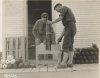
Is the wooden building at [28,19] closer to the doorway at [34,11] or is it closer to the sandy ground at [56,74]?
the doorway at [34,11]

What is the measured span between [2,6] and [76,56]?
4.81 feet

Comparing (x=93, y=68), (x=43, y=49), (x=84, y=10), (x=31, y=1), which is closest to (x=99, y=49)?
(x=93, y=68)

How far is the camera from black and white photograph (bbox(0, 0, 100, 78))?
11.7 ft

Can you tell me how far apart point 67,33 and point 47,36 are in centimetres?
34

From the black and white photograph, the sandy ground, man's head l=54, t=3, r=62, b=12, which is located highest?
man's head l=54, t=3, r=62, b=12

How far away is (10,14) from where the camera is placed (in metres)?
3.58

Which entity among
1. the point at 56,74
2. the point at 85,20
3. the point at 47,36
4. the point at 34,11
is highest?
the point at 34,11

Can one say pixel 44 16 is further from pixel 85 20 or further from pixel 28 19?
pixel 85 20

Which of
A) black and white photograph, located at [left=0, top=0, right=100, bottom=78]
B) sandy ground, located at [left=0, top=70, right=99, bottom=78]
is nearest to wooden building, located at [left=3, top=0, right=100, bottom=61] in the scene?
black and white photograph, located at [left=0, top=0, right=100, bottom=78]

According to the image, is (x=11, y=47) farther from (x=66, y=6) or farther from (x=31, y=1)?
(x=66, y=6)

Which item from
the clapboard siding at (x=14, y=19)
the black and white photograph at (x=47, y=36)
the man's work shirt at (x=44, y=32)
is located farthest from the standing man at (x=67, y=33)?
the clapboard siding at (x=14, y=19)

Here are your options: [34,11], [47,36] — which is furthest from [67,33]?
[34,11]

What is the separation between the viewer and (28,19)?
3543 mm

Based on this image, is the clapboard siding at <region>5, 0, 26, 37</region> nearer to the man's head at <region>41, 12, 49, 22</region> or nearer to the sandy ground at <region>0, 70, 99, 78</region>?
the man's head at <region>41, 12, 49, 22</region>
